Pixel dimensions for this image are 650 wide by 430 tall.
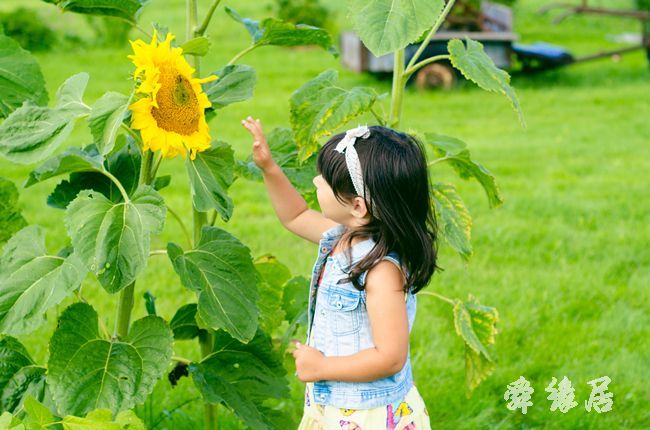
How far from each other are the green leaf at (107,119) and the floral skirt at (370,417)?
0.62 metres

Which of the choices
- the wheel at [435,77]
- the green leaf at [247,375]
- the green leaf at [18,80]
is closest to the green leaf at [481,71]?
the green leaf at [247,375]

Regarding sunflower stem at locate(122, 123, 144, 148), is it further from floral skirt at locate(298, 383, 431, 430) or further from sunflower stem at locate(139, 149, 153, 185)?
floral skirt at locate(298, 383, 431, 430)

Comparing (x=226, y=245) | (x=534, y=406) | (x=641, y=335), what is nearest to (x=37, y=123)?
(x=226, y=245)

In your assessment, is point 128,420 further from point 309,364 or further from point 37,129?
point 37,129

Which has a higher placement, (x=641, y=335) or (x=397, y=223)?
(x=397, y=223)

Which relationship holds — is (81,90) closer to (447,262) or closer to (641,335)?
(641,335)

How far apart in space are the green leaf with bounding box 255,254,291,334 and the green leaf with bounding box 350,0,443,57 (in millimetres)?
773

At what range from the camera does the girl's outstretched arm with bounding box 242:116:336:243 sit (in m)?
2.04

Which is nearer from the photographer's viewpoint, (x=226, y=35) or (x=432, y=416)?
(x=432, y=416)

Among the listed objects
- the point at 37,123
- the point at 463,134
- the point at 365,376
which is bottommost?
the point at 463,134

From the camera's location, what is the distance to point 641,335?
3.45 m

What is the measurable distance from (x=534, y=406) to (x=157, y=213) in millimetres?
1598

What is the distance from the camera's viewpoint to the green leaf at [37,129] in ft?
5.77

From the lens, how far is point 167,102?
5.88 feet
